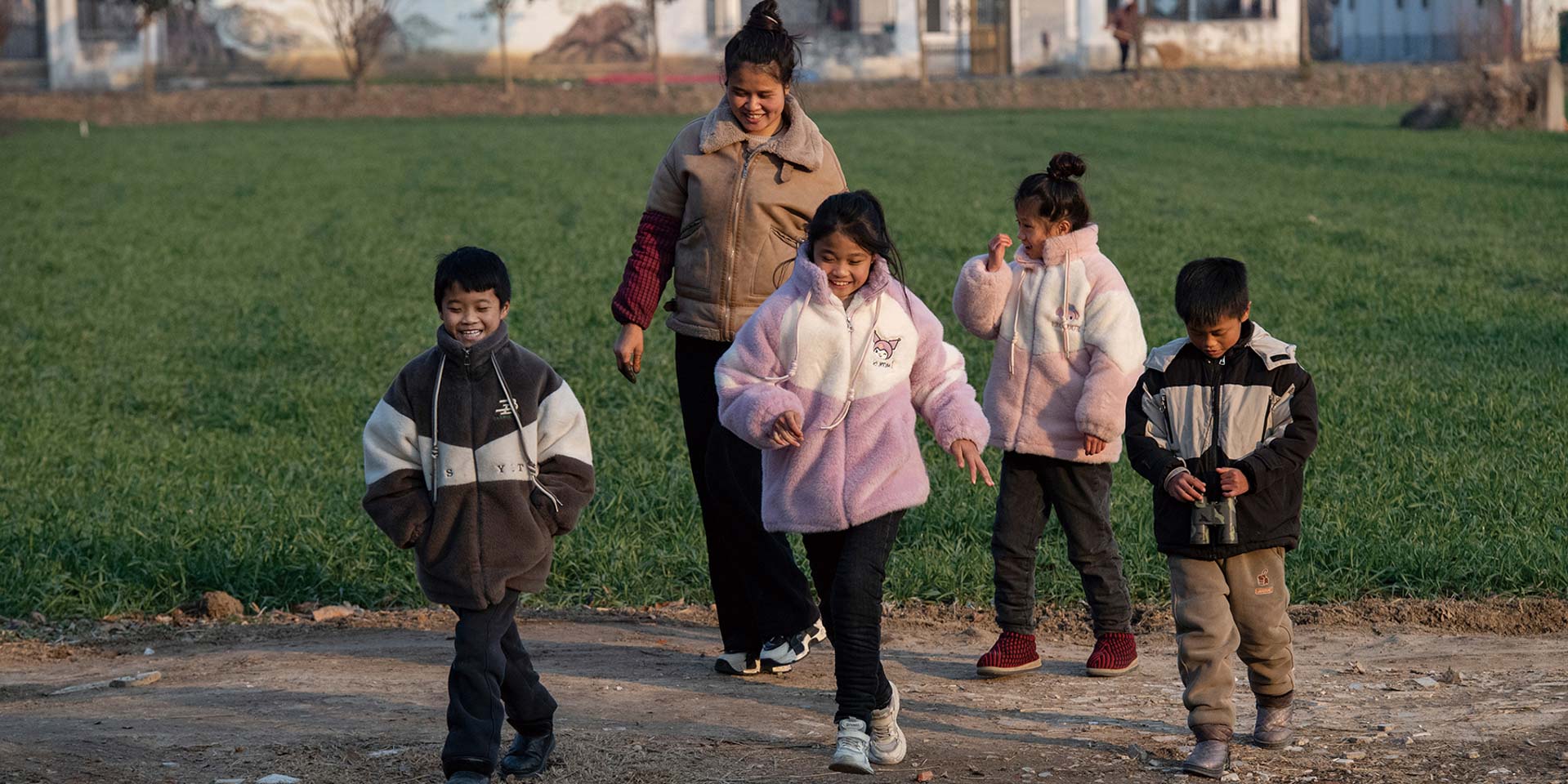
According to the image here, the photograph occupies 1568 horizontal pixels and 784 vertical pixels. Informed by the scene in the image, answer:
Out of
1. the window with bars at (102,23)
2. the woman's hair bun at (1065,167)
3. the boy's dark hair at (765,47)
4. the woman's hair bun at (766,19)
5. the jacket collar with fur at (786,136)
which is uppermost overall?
the window with bars at (102,23)

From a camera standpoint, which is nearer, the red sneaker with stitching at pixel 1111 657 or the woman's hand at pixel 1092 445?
the woman's hand at pixel 1092 445

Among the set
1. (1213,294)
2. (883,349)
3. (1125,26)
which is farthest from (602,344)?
(1125,26)

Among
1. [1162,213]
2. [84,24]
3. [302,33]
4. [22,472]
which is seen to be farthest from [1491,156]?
[84,24]

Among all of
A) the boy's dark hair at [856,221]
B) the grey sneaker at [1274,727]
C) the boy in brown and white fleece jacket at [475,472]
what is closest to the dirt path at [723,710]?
the grey sneaker at [1274,727]

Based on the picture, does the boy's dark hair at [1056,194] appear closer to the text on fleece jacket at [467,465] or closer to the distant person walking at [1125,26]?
the text on fleece jacket at [467,465]

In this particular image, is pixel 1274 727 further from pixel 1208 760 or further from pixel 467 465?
pixel 467 465

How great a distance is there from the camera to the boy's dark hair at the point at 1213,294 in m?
4.52

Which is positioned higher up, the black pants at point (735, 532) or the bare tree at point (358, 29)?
the bare tree at point (358, 29)

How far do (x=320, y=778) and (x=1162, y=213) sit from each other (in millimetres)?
18681

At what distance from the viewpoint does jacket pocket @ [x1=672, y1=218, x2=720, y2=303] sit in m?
5.50

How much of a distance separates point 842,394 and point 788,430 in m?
0.22

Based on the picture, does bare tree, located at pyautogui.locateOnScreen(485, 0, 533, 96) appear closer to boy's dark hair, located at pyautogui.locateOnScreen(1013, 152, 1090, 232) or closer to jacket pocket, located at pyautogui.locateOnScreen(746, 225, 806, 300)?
→ jacket pocket, located at pyautogui.locateOnScreen(746, 225, 806, 300)

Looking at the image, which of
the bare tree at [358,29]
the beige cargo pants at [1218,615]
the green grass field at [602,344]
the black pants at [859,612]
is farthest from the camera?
the bare tree at [358,29]

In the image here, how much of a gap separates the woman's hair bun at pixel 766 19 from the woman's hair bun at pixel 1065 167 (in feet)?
3.08
